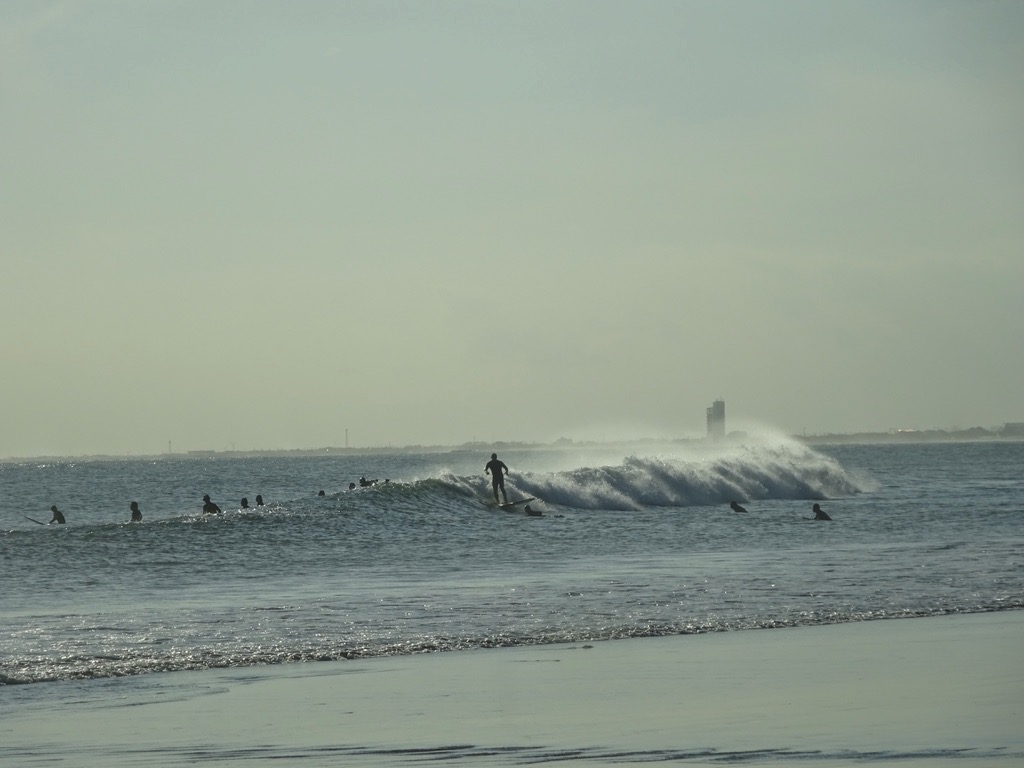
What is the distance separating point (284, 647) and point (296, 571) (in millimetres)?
10243

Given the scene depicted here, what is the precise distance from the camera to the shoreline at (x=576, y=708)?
30.5ft

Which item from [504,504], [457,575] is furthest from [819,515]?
[457,575]

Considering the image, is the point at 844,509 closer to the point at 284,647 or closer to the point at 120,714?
the point at 284,647

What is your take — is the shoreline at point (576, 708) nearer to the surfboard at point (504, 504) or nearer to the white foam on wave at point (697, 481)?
the surfboard at point (504, 504)

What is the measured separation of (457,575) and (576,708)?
13.2 meters

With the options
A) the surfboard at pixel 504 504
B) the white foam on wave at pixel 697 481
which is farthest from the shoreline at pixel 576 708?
the white foam on wave at pixel 697 481

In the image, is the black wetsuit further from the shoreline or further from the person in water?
the shoreline

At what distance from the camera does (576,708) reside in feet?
36.7

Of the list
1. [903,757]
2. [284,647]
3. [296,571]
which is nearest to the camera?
[903,757]

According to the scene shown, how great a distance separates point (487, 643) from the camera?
15617 millimetres

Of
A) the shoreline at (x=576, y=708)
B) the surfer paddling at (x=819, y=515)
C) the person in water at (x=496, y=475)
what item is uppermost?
the person in water at (x=496, y=475)

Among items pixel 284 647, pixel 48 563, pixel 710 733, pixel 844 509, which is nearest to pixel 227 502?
pixel 844 509

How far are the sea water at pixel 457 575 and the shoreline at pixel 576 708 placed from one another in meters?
→ 1.30

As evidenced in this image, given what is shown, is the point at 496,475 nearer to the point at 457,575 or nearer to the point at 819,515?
the point at 819,515
